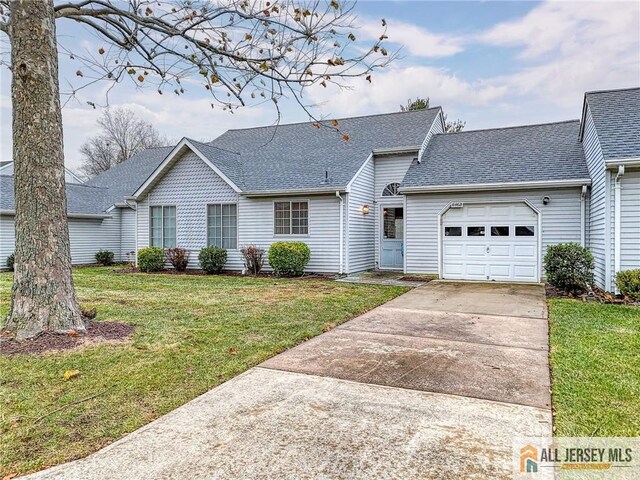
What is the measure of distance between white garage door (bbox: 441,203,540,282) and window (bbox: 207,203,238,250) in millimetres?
6988

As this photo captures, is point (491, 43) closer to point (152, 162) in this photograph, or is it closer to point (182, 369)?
point (182, 369)

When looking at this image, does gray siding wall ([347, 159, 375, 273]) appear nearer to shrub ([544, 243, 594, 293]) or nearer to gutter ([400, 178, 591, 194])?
gutter ([400, 178, 591, 194])

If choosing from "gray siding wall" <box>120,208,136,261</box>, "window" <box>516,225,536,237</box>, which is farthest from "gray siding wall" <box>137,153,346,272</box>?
"window" <box>516,225,536,237</box>

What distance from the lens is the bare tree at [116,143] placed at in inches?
1532

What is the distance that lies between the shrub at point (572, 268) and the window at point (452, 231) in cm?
300

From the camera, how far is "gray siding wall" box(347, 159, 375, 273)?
12.9 metres

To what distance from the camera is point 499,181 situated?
1133 cm

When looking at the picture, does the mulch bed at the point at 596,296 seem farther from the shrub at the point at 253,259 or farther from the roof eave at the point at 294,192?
the shrub at the point at 253,259

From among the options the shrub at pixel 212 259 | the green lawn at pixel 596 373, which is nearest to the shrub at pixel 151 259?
the shrub at pixel 212 259

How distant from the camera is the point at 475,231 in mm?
11828

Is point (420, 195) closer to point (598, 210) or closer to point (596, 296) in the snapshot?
point (598, 210)

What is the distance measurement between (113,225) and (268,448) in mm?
18900


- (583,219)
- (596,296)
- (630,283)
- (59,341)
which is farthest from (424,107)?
(59,341)

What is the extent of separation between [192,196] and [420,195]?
788cm
